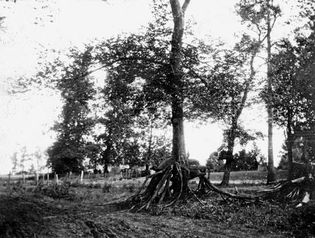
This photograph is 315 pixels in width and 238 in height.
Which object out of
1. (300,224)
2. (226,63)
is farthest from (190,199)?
(226,63)

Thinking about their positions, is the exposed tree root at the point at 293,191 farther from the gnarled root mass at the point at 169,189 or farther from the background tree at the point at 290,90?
the background tree at the point at 290,90

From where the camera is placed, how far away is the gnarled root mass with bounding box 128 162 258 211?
12.4m

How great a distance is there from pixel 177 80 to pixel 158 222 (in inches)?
247

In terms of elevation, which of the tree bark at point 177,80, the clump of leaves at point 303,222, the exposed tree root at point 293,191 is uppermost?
the tree bark at point 177,80

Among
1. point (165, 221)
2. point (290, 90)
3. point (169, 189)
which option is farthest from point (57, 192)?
point (290, 90)

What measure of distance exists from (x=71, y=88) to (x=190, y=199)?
730 cm

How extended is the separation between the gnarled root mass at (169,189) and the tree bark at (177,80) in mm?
954

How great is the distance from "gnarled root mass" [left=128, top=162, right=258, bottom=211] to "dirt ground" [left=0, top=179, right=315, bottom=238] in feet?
1.97

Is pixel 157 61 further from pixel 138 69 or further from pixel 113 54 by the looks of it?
pixel 113 54

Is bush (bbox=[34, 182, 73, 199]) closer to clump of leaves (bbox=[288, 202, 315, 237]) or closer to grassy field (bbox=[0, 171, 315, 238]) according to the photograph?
grassy field (bbox=[0, 171, 315, 238])

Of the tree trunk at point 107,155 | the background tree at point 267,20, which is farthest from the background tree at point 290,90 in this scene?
the tree trunk at point 107,155

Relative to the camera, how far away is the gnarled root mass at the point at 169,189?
12.4 m

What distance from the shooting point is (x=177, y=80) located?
43.8 ft

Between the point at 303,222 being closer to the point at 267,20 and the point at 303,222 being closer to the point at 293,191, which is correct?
the point at 293,191
